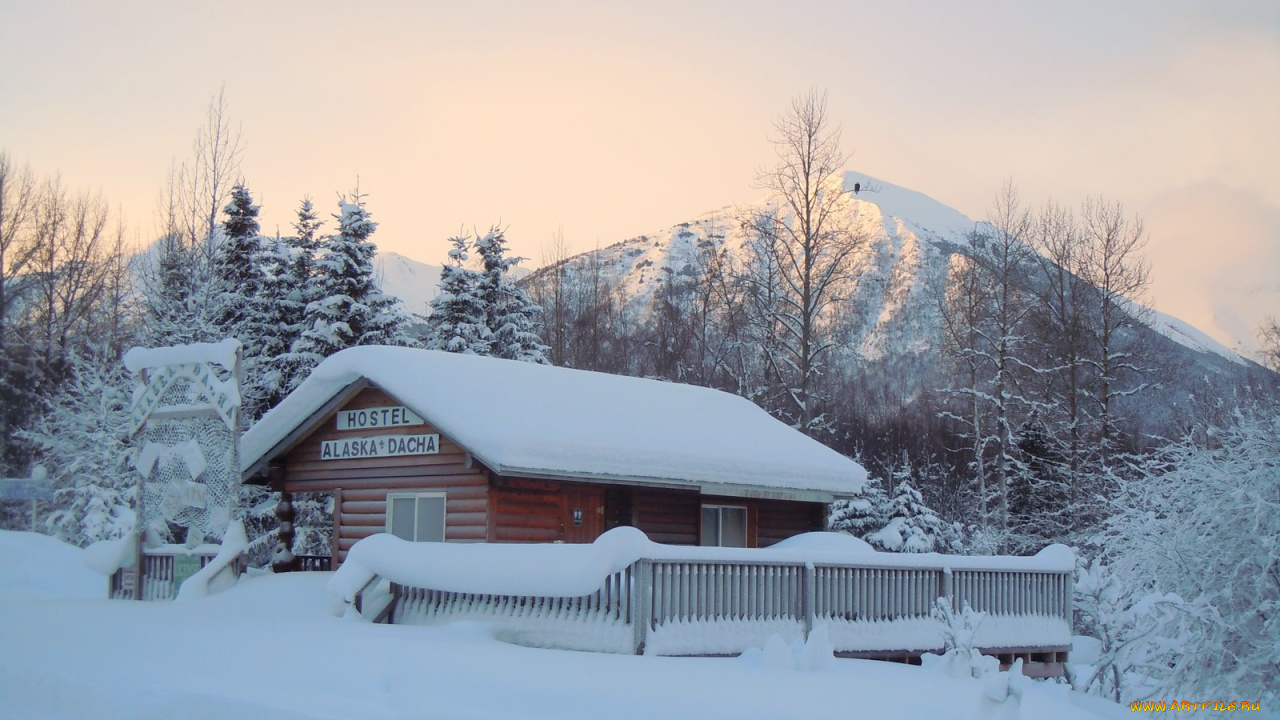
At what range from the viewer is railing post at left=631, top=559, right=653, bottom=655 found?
13.1 m

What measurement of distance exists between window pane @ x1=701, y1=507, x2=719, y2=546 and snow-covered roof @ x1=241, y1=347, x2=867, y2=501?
1554mm

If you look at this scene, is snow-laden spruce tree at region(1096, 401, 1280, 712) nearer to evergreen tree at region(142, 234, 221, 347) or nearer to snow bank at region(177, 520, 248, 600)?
snow bank at region(177, 520, 248, 600)

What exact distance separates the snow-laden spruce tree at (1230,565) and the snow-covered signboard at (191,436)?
14590 millimetres

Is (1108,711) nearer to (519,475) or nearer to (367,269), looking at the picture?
(519,475)

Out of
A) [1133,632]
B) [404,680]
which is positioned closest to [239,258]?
[404,680]

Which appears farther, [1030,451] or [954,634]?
[1030,451]

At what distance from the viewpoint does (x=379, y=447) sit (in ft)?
68.8

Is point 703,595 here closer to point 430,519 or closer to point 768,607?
point 768,607

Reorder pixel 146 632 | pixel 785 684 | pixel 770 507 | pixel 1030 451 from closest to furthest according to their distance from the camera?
pixel 785 684
pixel 146 632
pixel 770 507
pixel 1030 451

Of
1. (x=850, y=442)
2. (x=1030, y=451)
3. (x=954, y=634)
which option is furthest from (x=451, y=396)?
(x=850, y=442)

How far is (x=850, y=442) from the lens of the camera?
50531 mm

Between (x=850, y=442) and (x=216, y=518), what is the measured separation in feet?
114

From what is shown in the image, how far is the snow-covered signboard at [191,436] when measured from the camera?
64.5ft

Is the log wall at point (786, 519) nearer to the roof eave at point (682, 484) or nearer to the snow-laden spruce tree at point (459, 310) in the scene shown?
the roof eave at point (682, 484)
